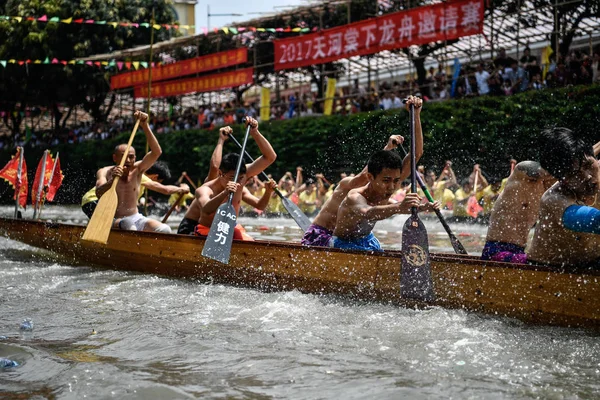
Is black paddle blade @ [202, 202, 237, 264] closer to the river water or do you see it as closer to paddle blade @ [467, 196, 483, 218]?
the river water

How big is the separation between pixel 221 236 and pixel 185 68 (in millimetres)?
18119

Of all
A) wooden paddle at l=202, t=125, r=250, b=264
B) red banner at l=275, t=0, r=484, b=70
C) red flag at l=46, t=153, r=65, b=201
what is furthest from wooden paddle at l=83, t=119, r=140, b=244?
red banner at l=275, t=0, r=484, b=70

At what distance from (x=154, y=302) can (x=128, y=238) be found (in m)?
1.98

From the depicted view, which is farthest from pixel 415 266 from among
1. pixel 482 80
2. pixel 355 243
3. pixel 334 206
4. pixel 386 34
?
pixel 386 34

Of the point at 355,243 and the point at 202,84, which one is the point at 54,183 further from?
the point at 202,84

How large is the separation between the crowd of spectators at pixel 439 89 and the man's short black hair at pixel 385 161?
967cm

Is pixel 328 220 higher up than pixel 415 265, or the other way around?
pixel 328 220

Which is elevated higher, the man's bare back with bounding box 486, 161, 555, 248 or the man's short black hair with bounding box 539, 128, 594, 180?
the man's short black hair with bounding box 539, 128, 594, 180

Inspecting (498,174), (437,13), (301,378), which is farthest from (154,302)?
(437,13)

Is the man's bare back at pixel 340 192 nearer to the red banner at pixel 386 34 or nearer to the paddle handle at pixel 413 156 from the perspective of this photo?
the paddle handle at pixel 413 156

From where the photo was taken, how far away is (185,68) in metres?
23.7

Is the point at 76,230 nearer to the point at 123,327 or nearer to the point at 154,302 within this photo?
the point at 154,302

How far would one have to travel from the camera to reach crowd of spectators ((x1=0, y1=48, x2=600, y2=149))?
46.1ft

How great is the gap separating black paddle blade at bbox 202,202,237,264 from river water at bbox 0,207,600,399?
389mm
